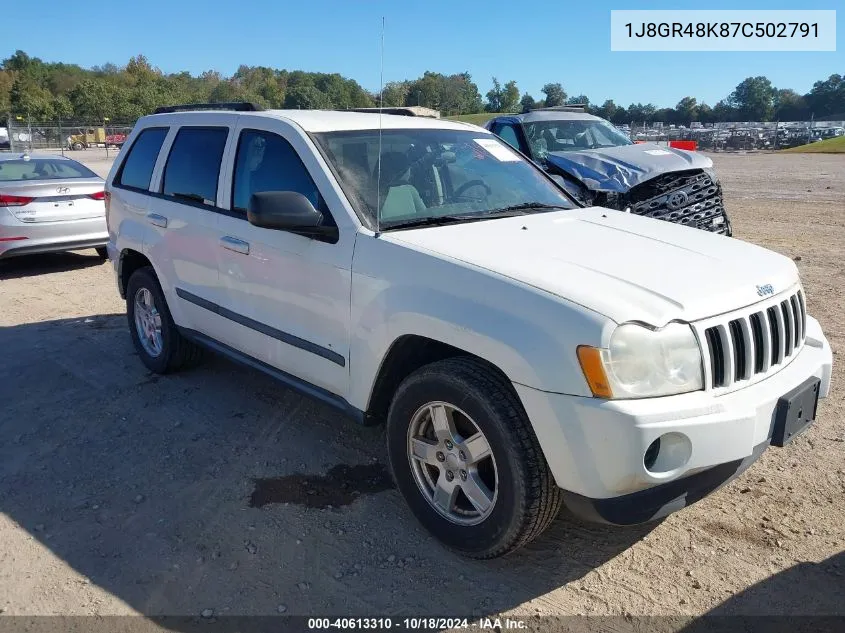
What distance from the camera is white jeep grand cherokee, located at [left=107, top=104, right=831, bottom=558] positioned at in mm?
2598

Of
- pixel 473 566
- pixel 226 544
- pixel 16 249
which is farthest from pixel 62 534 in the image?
pixel 16 249

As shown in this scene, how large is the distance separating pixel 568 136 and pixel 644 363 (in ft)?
25.1

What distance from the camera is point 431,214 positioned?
366cm

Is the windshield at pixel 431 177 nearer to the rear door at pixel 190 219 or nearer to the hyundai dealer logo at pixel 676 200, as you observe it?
the rear door at pixel 190 219

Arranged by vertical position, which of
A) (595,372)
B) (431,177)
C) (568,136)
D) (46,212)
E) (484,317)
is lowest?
(595,372)

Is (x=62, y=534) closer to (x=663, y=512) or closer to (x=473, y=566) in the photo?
(x=473, y=566)

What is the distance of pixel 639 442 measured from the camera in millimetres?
2486

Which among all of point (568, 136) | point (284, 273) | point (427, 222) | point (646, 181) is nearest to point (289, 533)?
point (284, 273)

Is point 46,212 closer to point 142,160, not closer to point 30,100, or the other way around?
point 142,160

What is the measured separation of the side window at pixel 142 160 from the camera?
521 cm

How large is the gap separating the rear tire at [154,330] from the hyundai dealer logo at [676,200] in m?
5.45

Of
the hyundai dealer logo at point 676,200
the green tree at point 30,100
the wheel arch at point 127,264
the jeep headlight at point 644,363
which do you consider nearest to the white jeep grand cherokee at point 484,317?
the jeep headlight at point 644,363

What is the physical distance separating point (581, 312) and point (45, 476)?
3099mm

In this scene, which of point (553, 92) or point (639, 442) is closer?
point (639, 442)
